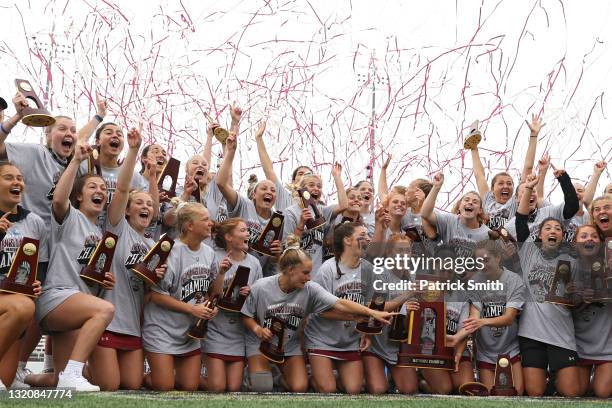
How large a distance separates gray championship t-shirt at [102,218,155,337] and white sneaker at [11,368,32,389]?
616mm

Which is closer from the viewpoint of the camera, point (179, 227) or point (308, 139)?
point (179, 227)

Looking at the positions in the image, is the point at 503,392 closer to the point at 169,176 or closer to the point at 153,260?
the point at 153,260

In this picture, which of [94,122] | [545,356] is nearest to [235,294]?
[94,122]

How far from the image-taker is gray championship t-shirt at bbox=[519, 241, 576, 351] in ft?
21.6

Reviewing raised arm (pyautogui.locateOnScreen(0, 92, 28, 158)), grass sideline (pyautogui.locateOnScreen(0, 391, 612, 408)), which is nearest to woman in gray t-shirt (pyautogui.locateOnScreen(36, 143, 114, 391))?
grass sideline (pyautogui.locateOnScreen(0, 391, 612, 408))

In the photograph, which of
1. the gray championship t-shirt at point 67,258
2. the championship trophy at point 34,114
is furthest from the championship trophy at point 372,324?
the championship trophy at point 34,114

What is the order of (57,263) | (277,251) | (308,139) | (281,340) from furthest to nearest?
1. (308,139)
2. (277,251)
3. (281,340)
4. (57,263)

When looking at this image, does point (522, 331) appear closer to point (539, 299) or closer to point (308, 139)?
point (539, 299)

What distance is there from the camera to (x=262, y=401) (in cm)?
517

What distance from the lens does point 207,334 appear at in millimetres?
6559

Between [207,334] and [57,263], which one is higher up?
[57,263]

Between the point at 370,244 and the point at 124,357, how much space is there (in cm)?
213

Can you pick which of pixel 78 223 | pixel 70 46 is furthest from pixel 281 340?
pixel 70 46

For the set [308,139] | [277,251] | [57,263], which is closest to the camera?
[57,263]
